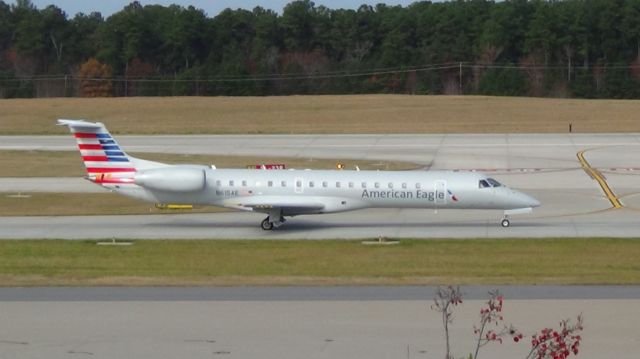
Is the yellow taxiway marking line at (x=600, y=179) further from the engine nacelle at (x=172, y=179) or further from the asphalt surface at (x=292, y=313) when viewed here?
the engine nacelle at (x=172, y=179)

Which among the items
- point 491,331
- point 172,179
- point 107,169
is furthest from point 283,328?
point 107,169

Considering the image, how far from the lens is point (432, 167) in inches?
2122

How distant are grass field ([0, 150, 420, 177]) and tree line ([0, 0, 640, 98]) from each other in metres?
59.0

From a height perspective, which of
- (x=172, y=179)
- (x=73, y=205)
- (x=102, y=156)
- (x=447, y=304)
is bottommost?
(x=447, y=304)

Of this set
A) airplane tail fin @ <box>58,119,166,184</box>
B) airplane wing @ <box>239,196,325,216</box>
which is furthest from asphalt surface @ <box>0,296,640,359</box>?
airplane tail fin @ <box>58,119,166,184</box>

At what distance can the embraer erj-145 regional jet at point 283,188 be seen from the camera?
34.3 m

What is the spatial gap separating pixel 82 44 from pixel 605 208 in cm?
11070

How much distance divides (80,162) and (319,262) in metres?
32.9

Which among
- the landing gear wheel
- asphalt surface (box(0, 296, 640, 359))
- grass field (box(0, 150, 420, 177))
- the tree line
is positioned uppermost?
the tree line

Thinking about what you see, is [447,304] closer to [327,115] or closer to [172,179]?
[172,179]

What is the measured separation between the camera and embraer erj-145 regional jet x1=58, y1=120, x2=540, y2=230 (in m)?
34.3

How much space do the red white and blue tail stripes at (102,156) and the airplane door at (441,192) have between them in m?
9.57

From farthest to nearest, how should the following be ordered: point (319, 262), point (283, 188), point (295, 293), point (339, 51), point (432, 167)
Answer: point (339, 51)
point (432, 167)
point (283, 188)
point (319, 262)
point (295, 293)

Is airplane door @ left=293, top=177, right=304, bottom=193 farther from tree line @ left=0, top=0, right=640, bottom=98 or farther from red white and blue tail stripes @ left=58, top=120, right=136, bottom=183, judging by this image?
tree line @ left=0, top=0, right=640, bottom=98
